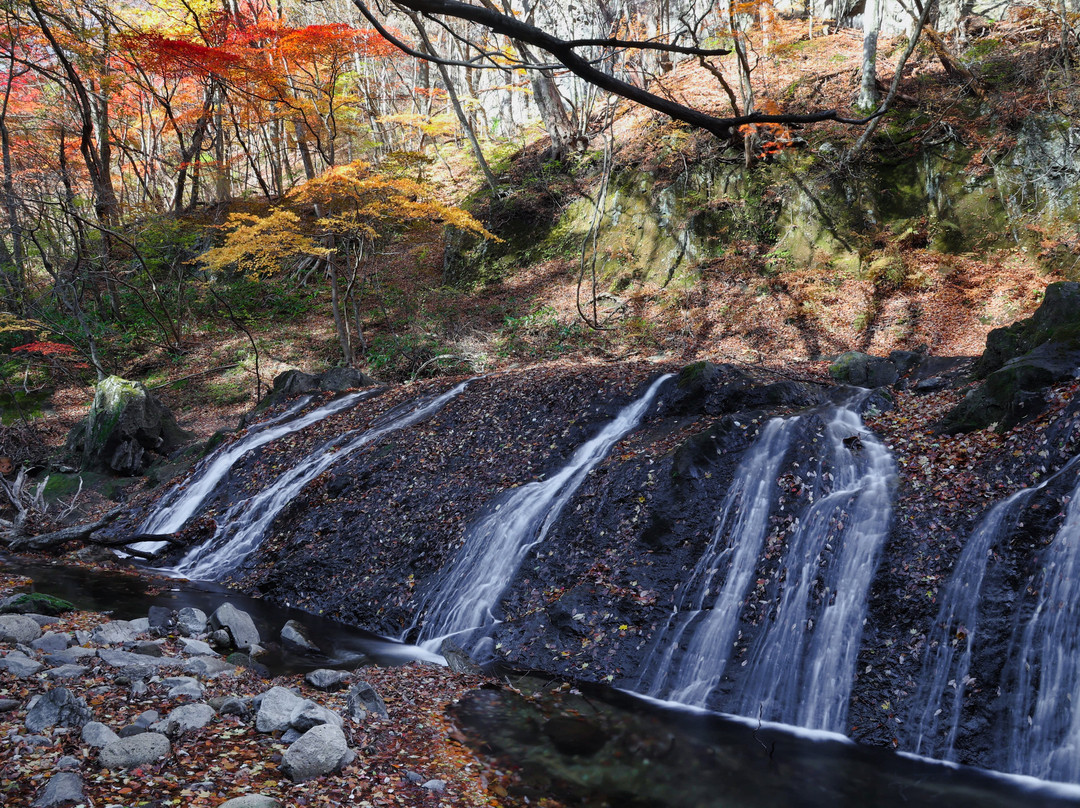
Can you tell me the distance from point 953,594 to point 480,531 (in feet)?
13.8

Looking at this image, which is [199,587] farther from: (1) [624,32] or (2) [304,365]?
(1) [624,32]

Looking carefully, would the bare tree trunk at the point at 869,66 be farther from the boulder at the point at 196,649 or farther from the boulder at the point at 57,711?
the boulder at the point at 57,711

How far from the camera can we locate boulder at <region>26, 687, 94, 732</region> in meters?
2.96

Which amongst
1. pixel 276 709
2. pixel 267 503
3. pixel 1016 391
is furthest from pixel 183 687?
pixel 1016 391

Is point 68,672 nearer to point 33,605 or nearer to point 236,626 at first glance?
point 236,626

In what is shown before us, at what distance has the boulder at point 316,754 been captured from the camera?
3.00 m

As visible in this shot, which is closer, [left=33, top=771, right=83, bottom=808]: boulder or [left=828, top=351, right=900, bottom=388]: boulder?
[left=33, top=771, right=83, bottom=808]: boulder

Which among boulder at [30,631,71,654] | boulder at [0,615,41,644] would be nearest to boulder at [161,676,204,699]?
boulder at [30,631,71,654]

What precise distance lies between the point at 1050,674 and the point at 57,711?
212 inches

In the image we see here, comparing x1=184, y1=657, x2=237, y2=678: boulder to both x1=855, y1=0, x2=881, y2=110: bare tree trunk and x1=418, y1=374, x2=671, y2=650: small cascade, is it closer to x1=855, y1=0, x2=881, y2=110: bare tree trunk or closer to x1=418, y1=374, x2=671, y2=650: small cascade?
x1=418, y1=374, x2=671, y2=650: small cascade

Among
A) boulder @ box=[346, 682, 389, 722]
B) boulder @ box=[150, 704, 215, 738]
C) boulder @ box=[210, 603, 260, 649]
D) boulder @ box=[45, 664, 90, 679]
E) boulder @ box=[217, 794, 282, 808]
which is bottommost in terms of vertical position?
boulder @ box=[346, 682, 389, 722]

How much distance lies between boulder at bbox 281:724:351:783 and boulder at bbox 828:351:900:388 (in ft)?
25.1

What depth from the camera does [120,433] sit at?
38.7ft

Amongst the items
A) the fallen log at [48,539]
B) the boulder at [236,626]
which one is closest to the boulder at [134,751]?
the boulder at [236,626]
